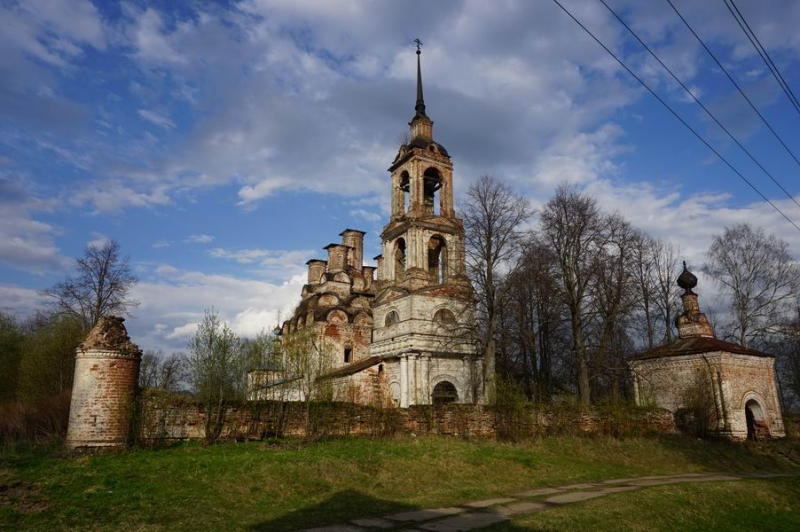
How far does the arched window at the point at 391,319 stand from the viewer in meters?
26.2

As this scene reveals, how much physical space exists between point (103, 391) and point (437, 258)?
20068 millimetres

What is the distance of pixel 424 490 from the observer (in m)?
10.1

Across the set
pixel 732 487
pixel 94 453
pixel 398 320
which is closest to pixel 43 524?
pixel 94 453

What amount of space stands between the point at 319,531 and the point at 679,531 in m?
5.32

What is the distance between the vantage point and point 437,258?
2888cm

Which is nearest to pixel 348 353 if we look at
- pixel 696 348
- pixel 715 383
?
pixel 696 348

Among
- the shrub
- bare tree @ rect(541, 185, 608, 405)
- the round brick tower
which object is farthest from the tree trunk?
the shrub

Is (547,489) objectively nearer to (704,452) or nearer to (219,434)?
(219,434)

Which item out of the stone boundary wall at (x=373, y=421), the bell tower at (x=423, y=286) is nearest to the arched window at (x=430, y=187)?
the bell tower at (x=423, y=286)

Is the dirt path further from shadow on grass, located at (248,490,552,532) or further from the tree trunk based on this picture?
the tree trunk

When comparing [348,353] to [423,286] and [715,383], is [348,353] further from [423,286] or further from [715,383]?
[715,383]

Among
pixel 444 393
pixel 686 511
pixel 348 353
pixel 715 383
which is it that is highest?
pixel 348 353

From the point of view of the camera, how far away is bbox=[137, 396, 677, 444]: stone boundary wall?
11.7 metres

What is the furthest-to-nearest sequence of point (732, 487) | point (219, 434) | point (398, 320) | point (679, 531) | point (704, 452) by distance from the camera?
point (398, 320) < point (704, 452) < point (219, 434) < point (732, 487) < point (679, 531)
